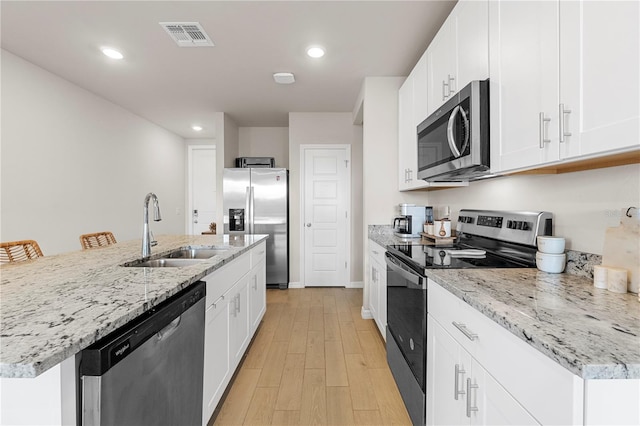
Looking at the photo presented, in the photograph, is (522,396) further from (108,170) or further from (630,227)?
(108,170)

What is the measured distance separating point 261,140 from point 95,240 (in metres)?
3.14

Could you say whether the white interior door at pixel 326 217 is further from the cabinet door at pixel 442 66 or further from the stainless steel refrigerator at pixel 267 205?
the cabinet door at pixel 442 66

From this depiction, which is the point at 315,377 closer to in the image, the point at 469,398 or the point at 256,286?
the point at 256,286

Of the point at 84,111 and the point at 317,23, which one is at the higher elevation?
the point at 317,23

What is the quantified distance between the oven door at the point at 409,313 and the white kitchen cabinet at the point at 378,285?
1.24 feet

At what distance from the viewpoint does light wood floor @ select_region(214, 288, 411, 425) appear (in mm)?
1764

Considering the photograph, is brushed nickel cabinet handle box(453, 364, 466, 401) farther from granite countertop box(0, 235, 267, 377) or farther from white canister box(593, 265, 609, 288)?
granite countertop box(0, 235, 267, 377)

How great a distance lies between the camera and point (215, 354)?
1.65 metres

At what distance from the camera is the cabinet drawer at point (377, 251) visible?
2.53 metres

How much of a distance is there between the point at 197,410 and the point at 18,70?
3.37m

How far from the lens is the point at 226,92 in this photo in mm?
3672

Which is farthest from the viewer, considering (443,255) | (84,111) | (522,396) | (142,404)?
(84,111)

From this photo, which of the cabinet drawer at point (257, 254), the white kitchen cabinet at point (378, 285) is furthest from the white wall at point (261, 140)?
the white kitchen cabinet at point (378, 285)

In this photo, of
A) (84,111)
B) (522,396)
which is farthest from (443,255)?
(84,111)
